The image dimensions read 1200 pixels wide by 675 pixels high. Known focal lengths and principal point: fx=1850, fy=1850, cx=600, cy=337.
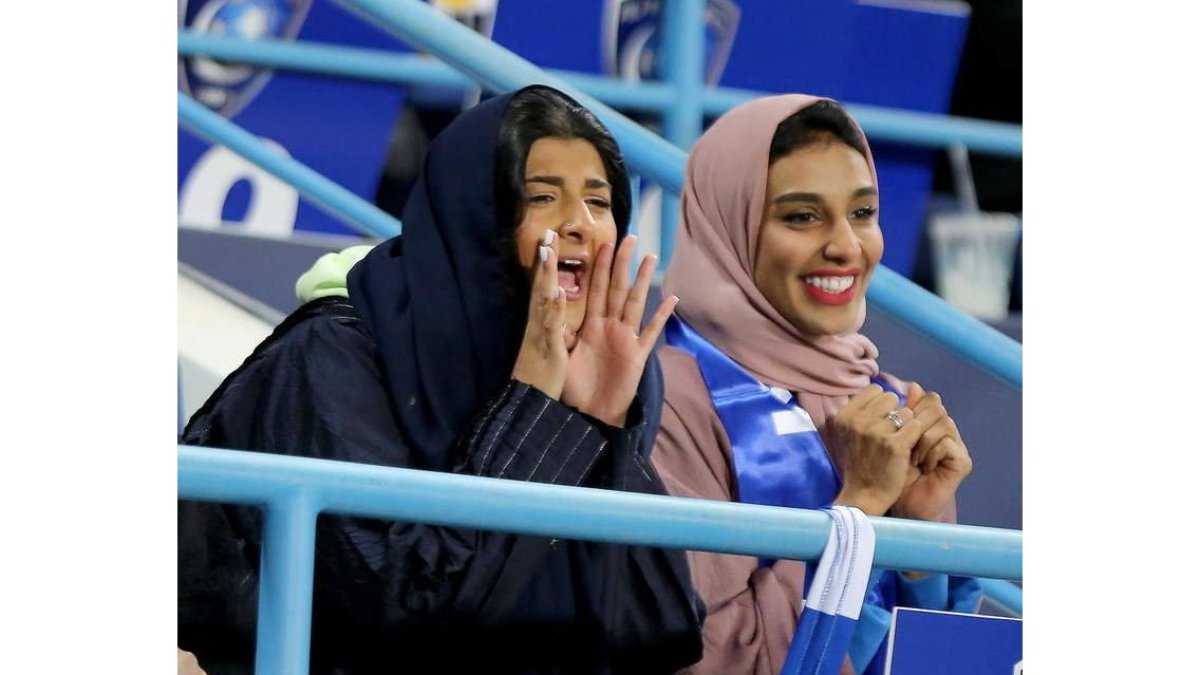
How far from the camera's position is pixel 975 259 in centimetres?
227

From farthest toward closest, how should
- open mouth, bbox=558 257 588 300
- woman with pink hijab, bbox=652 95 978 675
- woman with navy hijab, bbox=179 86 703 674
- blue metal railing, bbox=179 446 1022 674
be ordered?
woman with pink hijab, bbox=652 95 978 675
open mouth, bbox=558 257 588 300
woman with navy hijab, bbox=179 86 703 674
blue metal railing, bbox=179 446 1022 674

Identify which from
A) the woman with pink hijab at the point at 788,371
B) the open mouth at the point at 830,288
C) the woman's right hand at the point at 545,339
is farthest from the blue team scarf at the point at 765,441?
the woman's right hand at the point at 545,339

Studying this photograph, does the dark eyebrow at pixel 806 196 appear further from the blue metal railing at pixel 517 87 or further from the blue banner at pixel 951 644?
the blue banner at pixel 951 644

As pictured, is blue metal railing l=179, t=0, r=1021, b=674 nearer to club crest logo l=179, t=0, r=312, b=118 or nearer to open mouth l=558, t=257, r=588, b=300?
club crest logo l=179, t=0, r=312, b=118

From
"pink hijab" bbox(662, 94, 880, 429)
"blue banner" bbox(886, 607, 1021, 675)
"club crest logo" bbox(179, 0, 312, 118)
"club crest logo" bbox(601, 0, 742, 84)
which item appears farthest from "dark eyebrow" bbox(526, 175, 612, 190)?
"blue banner" bbox(886, 607, 1021, 675)

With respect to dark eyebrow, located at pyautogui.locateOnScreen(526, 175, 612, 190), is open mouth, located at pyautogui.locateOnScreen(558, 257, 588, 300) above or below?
below

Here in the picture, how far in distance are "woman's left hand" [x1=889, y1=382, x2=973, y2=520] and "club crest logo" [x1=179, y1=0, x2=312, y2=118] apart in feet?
2.78

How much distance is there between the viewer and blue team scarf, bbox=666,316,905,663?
2.07 metres

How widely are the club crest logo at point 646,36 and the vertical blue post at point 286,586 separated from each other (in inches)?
31.7

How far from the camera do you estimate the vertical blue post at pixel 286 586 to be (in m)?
1.62
